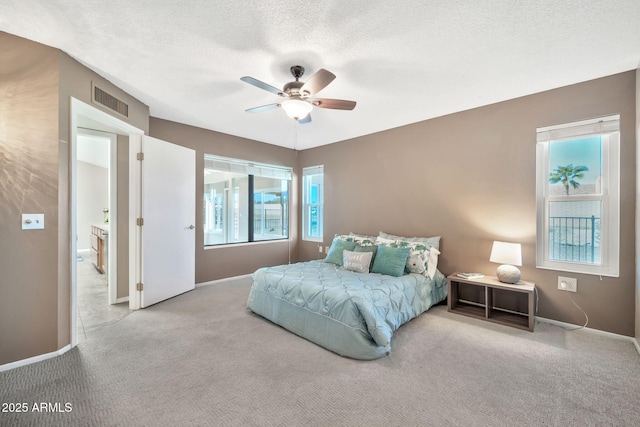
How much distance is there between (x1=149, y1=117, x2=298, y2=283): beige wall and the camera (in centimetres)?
416

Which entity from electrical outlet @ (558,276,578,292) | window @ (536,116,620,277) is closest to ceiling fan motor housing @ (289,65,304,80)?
window @ (536,116,620,277)

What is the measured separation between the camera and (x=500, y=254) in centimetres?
296

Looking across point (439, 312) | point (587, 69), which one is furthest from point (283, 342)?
point (587, 69)

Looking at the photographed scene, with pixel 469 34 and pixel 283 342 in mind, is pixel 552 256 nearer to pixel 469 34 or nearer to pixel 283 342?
pixel 469 34

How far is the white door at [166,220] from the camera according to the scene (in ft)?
11.1

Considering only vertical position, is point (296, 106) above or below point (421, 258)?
above

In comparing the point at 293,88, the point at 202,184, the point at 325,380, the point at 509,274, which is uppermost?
the point at 293,88

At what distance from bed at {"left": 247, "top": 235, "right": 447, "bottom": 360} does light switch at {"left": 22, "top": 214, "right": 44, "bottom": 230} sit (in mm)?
1976

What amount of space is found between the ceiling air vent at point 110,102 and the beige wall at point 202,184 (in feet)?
2.72

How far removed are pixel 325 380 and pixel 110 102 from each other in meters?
3.42

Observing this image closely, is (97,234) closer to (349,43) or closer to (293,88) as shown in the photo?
(293,88)

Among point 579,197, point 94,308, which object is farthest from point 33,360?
point 579,197

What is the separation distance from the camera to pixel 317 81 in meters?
2.16

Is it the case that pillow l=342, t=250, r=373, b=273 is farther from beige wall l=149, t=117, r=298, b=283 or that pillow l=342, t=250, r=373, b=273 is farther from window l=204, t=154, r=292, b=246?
window l=204, t=154, r=292, b=246
